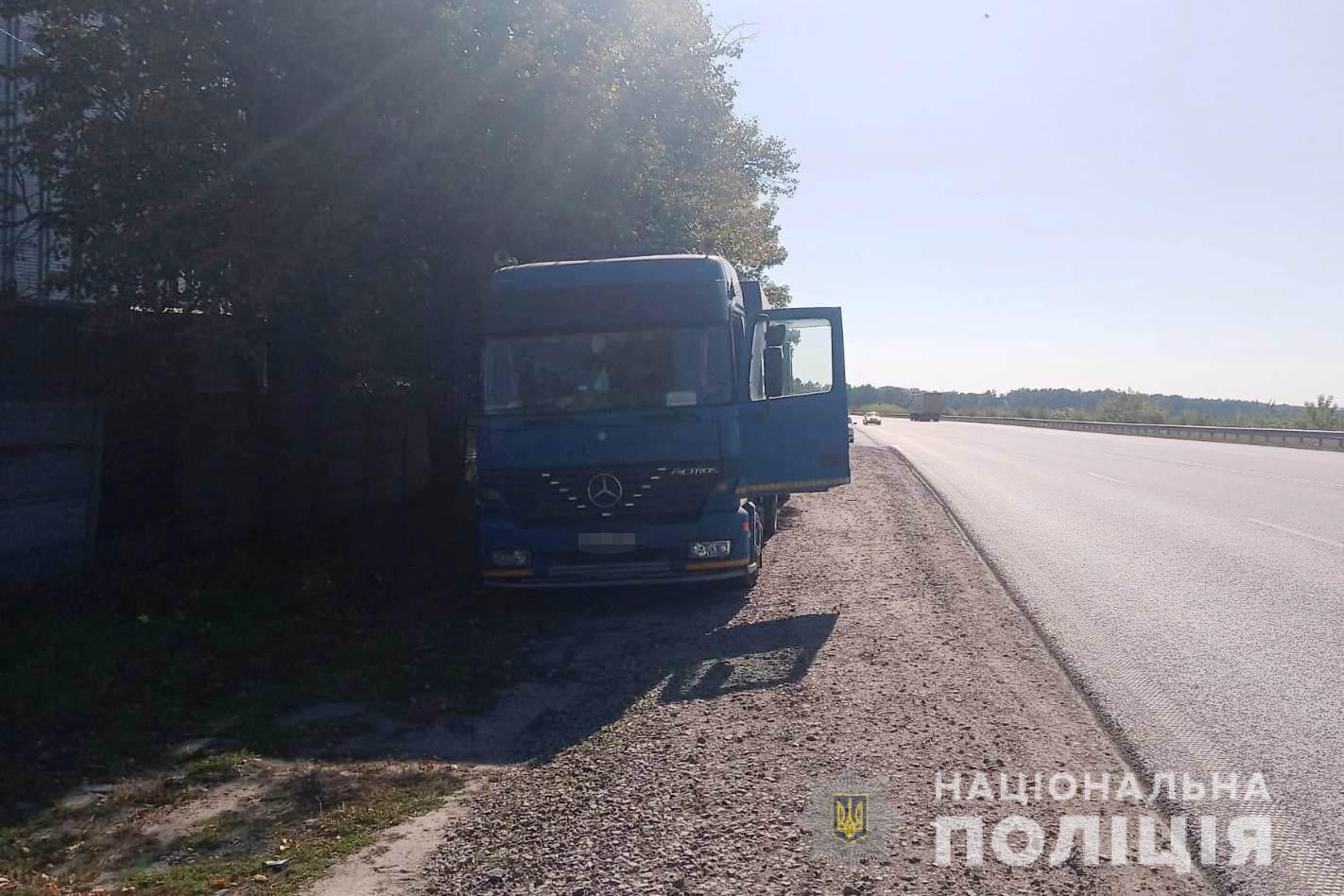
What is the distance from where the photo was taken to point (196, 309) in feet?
36.1

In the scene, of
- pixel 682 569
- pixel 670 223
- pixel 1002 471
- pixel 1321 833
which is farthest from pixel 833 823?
pixel 1002 471

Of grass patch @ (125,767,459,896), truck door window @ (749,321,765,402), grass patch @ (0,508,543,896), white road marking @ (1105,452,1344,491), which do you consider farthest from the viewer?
white road marking @ (1105,452,1344,491)

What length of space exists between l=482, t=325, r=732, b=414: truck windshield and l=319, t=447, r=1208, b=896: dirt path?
6.58ft

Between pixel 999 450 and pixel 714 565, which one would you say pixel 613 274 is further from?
pixel 999 450

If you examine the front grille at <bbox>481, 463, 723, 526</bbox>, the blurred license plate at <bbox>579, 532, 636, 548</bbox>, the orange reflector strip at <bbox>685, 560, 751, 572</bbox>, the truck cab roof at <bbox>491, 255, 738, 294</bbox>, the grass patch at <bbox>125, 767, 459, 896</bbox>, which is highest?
the truck cab roof at <bbox>491, 255, 738, 294</bbox>

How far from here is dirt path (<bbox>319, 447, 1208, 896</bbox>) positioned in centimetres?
452

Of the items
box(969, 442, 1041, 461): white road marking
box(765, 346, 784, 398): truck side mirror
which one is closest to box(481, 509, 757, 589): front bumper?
box(765, 346, 784, 398): truck side mirror

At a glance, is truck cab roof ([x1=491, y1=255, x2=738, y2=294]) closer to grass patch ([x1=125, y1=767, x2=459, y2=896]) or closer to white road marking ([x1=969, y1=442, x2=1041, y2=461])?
grass patch ([x1=125, y1=767, x2=459, y2=896])

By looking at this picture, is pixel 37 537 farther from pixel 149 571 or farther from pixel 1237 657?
pixel 1237 657

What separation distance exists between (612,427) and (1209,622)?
5.19 m

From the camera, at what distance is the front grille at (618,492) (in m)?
10.3

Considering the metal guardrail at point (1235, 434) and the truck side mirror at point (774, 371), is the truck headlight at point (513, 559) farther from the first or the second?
the metal guardrail at point (1235, 434)

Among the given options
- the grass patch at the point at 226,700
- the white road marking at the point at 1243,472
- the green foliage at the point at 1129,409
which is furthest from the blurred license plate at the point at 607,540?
the green foliage at the point at 1129,409

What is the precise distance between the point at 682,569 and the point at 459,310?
5.26 metres
